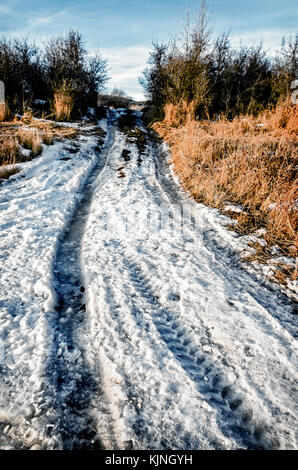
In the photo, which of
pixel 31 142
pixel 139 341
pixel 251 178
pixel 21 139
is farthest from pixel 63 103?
pixel 139 341

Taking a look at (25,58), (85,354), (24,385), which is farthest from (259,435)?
(25,58)

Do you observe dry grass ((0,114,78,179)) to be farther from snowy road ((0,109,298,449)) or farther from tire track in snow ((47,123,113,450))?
tire track in snow ((47,123,113,450))

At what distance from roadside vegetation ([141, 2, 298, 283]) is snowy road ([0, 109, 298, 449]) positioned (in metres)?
0.73

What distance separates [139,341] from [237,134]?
7.03 metres

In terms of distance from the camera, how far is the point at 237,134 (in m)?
6.82

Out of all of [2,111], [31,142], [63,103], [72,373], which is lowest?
[72,373]

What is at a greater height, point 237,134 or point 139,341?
point 237,134

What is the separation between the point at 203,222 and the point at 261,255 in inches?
40.4

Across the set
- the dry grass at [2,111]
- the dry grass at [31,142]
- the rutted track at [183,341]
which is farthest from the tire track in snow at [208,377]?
the dry grass at [2,111]

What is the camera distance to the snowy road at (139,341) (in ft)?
4.06

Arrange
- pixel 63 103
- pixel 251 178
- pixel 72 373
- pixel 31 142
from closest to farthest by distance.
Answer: pixel 72 373 → pixel 251 178 → pixel 31 142 → pixel 63 103

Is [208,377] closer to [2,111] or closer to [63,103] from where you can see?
[2,111]

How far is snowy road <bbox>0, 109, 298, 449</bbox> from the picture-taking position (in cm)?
124

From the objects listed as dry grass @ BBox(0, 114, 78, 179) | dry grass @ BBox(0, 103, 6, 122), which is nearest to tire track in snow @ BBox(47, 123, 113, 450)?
dry grass @ BBox(0, 114, 78, 179)
